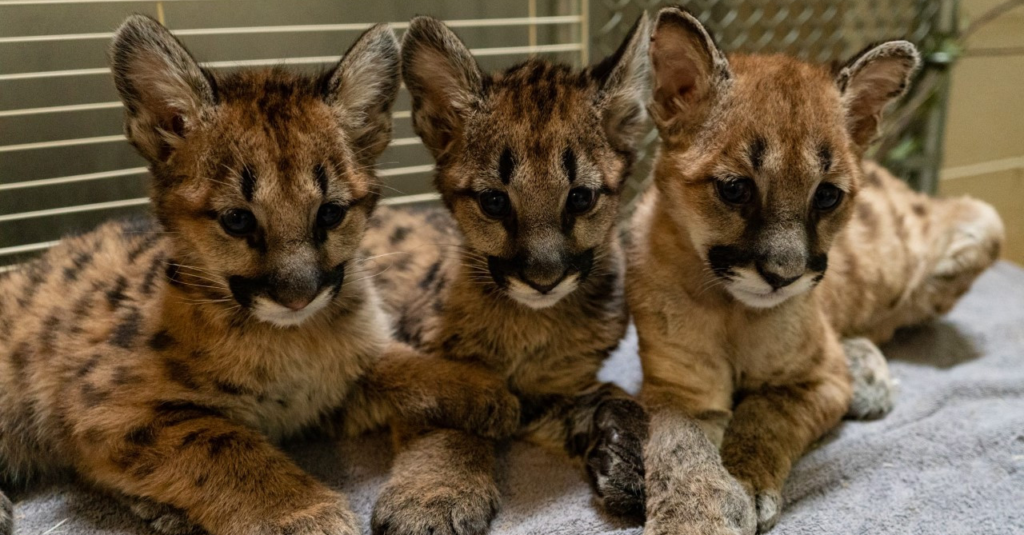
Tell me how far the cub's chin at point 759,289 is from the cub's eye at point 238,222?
1.16m

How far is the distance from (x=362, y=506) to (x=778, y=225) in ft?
4.14

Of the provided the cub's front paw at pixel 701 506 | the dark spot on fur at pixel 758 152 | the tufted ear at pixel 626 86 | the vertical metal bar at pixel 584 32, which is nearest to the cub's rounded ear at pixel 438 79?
the tufted ear at pixel 626 86

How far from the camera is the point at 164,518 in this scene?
1.82 metres

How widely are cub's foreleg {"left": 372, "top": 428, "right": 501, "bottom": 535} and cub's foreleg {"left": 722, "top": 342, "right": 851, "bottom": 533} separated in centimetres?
63

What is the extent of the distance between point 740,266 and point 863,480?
2.42ft

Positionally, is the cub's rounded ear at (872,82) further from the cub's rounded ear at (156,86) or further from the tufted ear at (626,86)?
the cub's rounded ear at (156,86)

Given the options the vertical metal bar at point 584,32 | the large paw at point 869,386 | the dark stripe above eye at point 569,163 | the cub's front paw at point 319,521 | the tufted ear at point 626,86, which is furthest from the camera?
the vertical metal bar at point 584,32

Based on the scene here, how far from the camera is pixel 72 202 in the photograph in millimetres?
2727

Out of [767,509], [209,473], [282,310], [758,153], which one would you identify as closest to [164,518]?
[209,473]

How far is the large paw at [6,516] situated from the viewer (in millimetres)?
1802

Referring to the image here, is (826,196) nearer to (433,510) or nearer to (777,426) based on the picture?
(777,426)

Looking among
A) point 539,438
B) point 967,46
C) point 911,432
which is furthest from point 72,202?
point 967,46

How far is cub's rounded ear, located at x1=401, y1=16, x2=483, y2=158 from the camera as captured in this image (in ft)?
6.35

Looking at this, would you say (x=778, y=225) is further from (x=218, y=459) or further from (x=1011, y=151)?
(x=1011, y=151)
